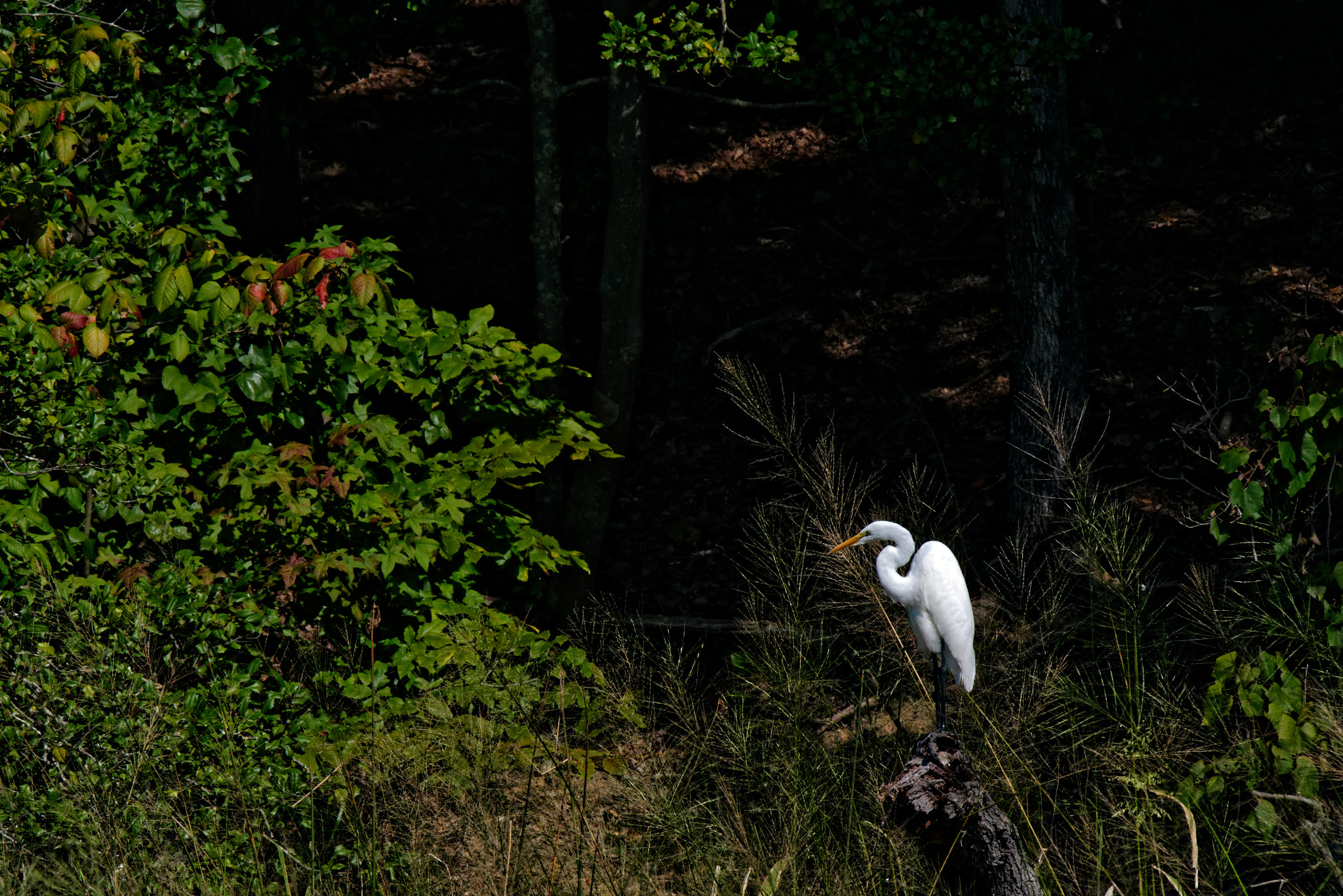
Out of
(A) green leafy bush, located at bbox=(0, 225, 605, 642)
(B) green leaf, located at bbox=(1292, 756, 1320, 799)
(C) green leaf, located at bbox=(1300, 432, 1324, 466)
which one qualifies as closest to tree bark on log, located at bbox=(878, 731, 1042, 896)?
(B) green leaf, located at bbox=(1292, 756, 1320, 799)

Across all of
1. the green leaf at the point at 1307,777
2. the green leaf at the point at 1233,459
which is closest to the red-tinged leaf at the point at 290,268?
the green leaf at the point at 1233,459

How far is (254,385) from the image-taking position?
3318 millimetres

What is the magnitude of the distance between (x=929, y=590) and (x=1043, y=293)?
2435mm

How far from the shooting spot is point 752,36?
13.2 feet

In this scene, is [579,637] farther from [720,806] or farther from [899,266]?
[899,266]

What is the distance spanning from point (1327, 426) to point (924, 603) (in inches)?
49.6

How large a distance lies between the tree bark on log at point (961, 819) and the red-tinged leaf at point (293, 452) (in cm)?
202

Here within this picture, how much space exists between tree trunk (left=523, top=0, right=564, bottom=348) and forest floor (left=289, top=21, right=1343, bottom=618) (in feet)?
0.94

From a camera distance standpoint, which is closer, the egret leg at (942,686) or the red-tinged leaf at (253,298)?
the egret leg at (942,686)

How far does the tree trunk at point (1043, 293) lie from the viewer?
183 inches

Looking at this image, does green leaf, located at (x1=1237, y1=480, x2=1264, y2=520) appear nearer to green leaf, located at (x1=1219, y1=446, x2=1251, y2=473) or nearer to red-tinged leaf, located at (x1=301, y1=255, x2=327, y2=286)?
green leaf, located at (x1=1219, y1=446, x2=1251, y2=473)

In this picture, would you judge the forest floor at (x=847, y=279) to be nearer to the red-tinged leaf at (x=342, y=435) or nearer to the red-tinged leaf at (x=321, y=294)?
the red-tinged leaf at (x=321, y=294)

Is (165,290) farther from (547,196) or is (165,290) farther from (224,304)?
(547,196)

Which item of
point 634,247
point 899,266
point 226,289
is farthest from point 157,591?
point 899,266
